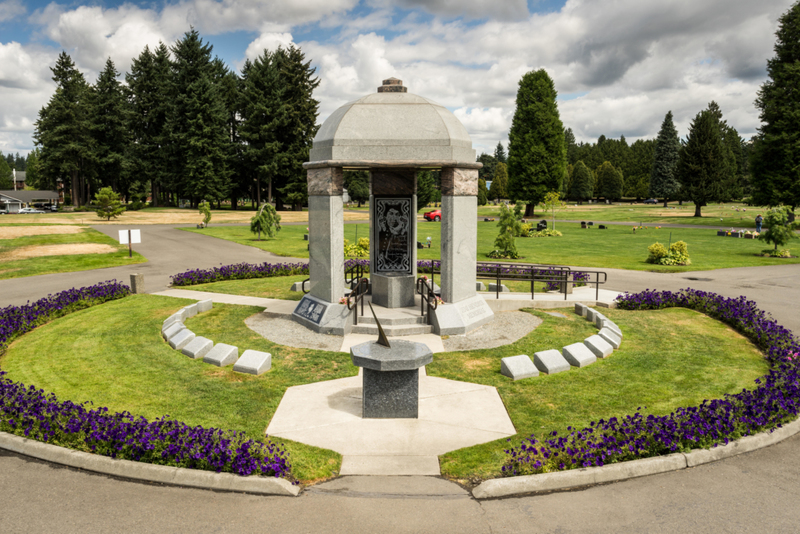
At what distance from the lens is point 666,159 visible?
271 ft

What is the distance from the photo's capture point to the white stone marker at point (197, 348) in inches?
422

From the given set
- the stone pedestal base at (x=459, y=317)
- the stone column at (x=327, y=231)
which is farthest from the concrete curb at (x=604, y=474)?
the stone column at (x=327, y=231)

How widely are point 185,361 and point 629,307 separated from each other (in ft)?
41.7

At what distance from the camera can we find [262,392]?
900 centimetres

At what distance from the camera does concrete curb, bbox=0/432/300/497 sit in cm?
610

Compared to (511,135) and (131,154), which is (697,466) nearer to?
(511,135)

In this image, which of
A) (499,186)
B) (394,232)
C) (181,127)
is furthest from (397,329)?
(499,186)

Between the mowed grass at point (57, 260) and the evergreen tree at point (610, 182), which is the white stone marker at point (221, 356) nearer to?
the mowed grass at point (57, 260)

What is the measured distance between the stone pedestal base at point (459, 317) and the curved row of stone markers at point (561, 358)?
2.27 m

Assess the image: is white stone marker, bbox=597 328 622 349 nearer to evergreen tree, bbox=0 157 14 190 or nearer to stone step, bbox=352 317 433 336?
stone step, bbox=352 317 433 336

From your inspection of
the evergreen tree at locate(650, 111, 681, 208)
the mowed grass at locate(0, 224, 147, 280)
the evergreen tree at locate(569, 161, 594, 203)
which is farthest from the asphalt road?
the evergreen tree at locate(569, 161, 594, 203)

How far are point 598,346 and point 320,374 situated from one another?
5899 millimetres

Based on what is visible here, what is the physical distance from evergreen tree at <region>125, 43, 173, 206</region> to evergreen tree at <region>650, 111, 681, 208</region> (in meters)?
74.3

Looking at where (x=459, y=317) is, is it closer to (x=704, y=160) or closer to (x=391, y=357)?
(x=391, y=357)
